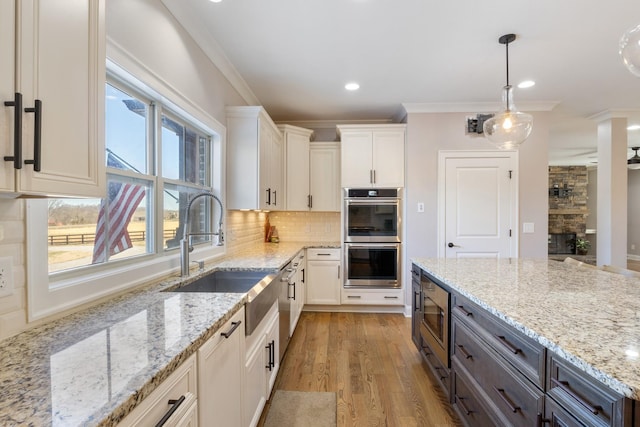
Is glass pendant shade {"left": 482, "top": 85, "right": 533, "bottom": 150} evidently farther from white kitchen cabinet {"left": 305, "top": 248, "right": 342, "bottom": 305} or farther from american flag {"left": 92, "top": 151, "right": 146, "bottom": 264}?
american flag {"left": 92, "top": 151, "right": 146, "bottom": 264}

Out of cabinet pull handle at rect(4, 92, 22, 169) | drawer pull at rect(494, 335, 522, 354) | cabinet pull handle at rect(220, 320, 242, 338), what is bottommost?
drawer pull at rect(494, 335, 522, 354)

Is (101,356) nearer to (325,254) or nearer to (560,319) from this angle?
(560,319)

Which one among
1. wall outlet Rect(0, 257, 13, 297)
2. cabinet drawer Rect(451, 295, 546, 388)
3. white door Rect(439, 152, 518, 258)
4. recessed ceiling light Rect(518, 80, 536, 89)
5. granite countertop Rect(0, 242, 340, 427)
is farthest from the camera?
white door Rect(439, 152, 518, 258)

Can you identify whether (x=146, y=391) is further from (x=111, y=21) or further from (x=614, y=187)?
(x=614, y=187)

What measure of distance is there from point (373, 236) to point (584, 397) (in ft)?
9.59

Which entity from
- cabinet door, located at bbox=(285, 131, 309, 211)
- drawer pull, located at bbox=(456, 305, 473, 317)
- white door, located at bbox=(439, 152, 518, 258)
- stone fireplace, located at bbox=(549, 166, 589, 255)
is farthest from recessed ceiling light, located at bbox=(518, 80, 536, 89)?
stone fireplace, located at bbox=(549, 166, 589, 255)

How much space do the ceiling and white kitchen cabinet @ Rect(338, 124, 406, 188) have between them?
1.05ft

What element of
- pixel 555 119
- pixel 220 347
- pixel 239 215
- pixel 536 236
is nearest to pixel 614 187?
pixel 555 119

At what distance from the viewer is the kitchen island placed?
833 mm

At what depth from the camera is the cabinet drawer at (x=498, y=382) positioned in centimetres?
113

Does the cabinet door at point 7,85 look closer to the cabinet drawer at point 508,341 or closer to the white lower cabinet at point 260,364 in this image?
the white lower cabinet at point 260,364

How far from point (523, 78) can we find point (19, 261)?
12.9ft

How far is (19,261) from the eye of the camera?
39.6 inches

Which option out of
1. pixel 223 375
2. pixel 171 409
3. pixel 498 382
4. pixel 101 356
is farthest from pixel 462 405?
pixel 101 356
